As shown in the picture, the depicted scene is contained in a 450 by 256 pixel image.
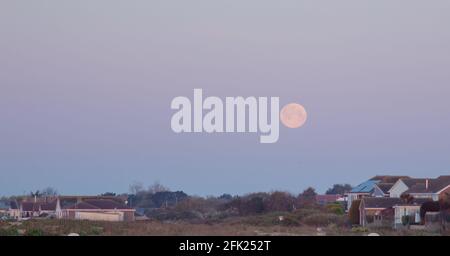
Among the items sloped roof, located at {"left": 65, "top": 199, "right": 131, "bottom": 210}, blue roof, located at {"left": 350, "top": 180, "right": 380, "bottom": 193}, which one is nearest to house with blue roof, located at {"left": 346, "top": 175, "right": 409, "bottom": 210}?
blue roof, located at {"left": 350, "top": 180, "right": 380, "bottom": 193}

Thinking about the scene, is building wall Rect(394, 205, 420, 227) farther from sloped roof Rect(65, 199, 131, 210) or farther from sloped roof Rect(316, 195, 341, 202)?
sloped roof Rect(65, 199, 131, 210)

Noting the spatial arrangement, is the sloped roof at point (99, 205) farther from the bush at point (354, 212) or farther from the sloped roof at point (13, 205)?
the bush at point (354, 212)

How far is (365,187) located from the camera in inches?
478

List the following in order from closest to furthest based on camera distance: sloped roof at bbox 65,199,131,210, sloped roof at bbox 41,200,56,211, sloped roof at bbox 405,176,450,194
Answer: sloped roof at bbox 65,199,131,210, sloped roof at bbox 41,200,56,211, sloped roof at bbox 405,176,450,194

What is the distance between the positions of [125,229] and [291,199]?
231 cm

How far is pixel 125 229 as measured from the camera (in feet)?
36.6

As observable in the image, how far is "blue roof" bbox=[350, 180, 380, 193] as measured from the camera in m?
12.0

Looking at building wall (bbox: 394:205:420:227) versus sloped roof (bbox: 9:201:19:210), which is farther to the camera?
building wall (bbox: 394:205:420:227)

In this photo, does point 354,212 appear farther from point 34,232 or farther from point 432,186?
point 34,232

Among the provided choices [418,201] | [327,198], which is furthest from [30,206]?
[418,201]

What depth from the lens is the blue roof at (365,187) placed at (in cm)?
1203
